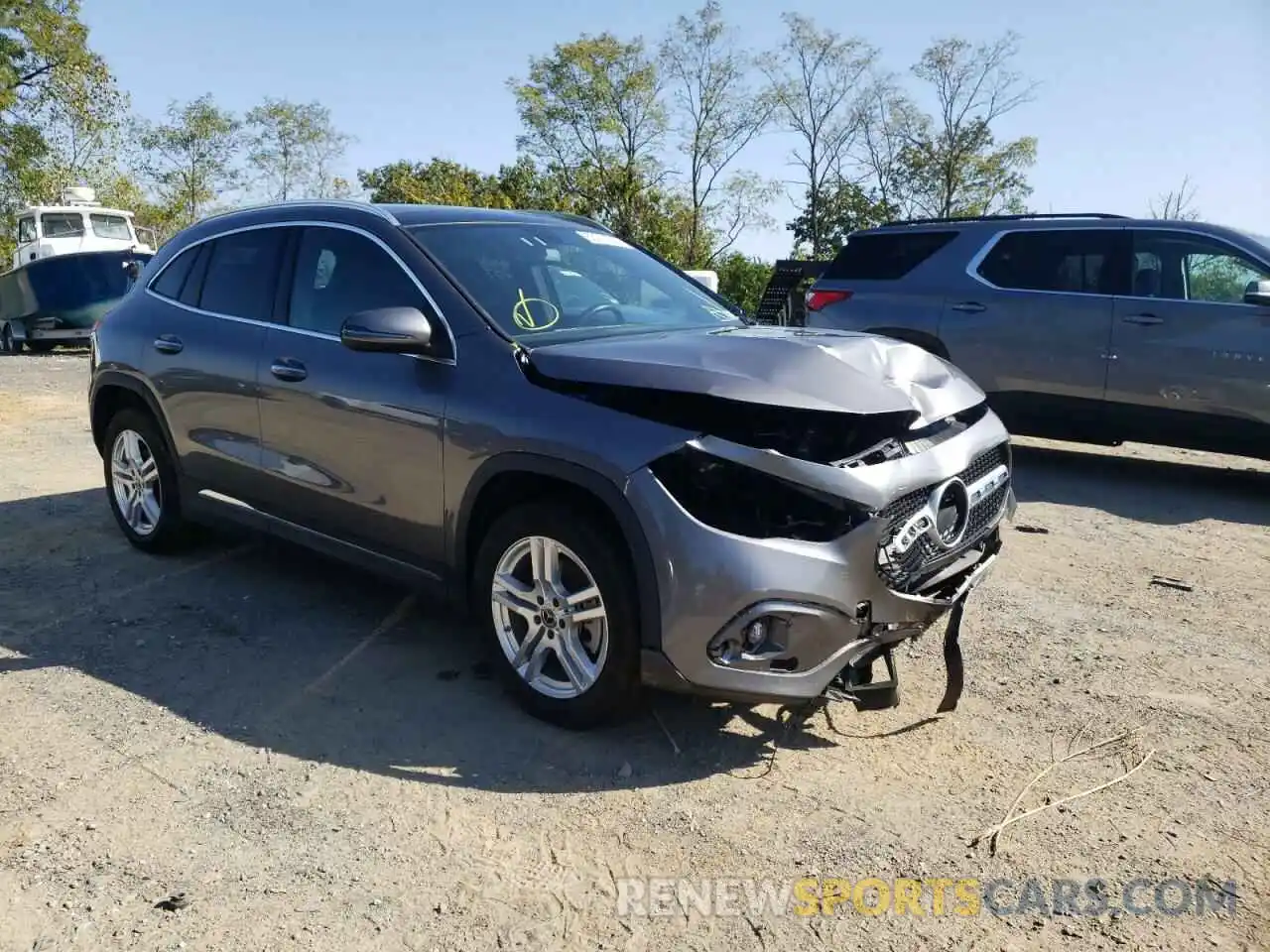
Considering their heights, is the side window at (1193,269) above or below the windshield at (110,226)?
below

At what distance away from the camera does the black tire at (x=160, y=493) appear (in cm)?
528

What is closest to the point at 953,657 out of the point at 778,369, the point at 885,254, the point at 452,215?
the point at 778,369

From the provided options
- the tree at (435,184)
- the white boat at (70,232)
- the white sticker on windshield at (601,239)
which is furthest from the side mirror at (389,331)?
the tree at (435,184)

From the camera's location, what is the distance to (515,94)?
38.9 meters

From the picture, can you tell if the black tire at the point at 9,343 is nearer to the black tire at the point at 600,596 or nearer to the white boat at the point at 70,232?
the white boat at the point at 70,232

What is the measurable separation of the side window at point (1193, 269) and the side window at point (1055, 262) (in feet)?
0.79

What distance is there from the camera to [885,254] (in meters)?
8.75

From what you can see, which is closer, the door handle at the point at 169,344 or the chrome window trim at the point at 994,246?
the door handle at the point at 169,344

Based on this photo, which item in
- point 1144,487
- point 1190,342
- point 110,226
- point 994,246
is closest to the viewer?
point 1190,342

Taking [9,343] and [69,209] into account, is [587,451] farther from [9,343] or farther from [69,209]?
[69,209]

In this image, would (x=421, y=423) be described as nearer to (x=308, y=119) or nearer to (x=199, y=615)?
(x=199, y=615)

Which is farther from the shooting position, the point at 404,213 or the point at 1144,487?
the point at 1144,487

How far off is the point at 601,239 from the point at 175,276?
2.31m

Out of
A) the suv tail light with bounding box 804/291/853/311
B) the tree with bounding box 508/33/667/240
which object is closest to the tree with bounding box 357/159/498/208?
the tree with bounding box 508/33/667/240
